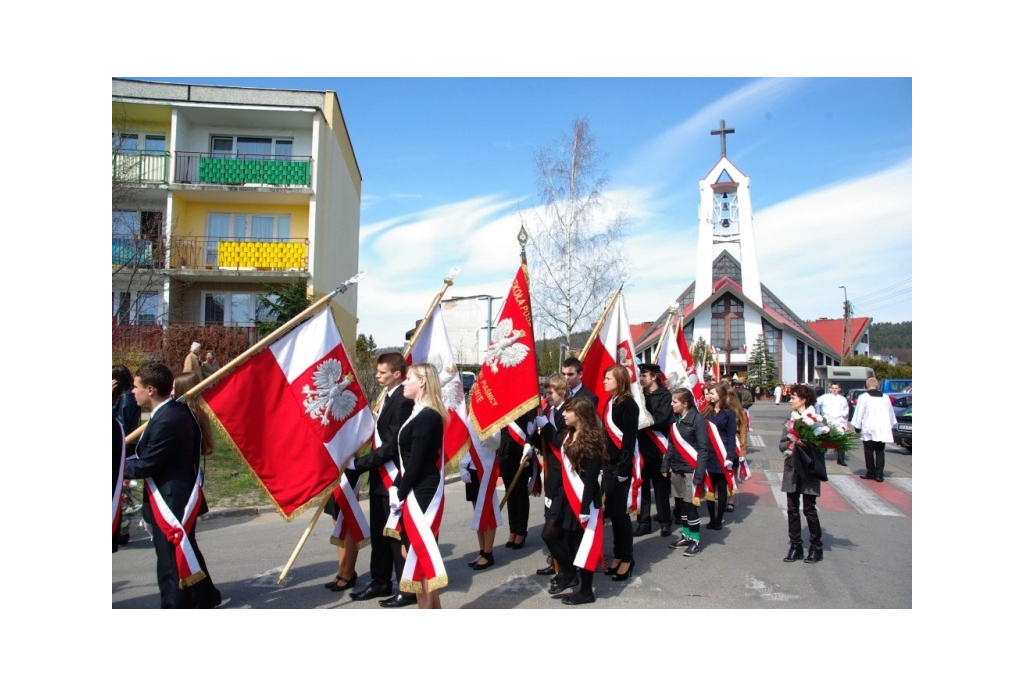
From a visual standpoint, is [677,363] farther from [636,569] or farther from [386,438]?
[386,438]

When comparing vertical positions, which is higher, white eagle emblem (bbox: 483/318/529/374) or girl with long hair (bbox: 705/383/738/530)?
white eagle emblem (bbox: 483/318/529/374)

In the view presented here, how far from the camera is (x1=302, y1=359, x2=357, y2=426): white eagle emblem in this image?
5.54 meters

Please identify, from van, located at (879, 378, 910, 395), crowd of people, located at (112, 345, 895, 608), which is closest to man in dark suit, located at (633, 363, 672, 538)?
crowd of people, located at (112, 345, 895, 608)

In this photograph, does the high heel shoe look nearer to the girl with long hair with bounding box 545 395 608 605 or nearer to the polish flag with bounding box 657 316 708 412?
the girl with long hair with bounding box 545 395 608 605

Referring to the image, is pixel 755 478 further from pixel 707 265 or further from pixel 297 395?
pixel 707 265

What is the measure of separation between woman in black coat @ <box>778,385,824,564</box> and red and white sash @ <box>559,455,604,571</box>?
2261mm

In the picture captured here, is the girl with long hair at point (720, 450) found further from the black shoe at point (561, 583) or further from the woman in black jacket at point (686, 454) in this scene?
the black shoe at point (561, 583)

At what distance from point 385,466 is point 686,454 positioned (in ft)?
13.2

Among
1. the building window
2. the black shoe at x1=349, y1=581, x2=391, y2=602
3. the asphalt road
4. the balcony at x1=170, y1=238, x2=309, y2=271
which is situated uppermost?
the balcony at x1=170, y1=238, x2=309, y2=271

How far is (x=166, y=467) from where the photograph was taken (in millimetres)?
4789

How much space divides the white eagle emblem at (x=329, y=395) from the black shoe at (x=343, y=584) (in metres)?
1.43

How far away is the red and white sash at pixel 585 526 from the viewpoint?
5503 millimetres

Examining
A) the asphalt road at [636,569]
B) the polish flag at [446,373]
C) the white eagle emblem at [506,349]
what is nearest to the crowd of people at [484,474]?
the asphalt road at [636,569]

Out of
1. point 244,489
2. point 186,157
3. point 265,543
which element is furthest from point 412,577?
point 186,157
